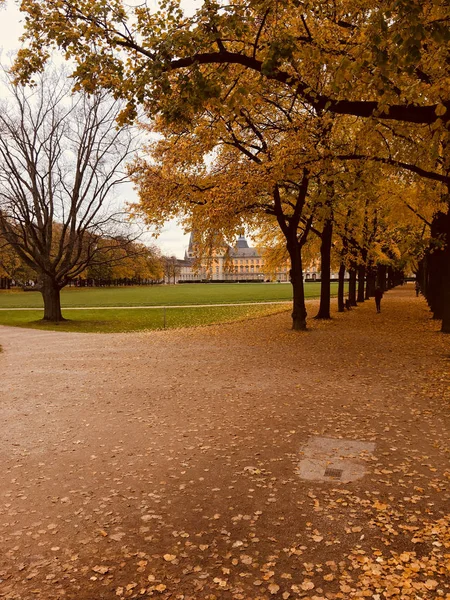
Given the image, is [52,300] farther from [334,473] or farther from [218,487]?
[334,473]

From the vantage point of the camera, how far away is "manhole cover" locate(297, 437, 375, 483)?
5.62 m

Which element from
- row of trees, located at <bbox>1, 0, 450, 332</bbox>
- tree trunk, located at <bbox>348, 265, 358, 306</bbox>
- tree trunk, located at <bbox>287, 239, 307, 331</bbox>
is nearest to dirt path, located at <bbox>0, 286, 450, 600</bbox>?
row of trees, located at <bbox>1, 0, 450, 332</bbox>

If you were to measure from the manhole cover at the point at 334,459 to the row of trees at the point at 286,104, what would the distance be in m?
4.50

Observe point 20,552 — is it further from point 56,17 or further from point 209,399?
point 56,17

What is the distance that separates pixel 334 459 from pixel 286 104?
1438cm

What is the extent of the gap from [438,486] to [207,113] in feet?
47.8

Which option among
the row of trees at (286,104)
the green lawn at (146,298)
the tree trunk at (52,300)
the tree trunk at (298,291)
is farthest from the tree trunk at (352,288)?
the tree trunk at (52,300)

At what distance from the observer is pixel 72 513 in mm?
4875

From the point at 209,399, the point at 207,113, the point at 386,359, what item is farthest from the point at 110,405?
the point at 207,113

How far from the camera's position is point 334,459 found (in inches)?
240

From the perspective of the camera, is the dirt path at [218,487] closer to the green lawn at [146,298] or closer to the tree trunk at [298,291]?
the tree trunk at [298,291]

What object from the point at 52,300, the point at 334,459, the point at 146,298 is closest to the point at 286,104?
the point at 334,459

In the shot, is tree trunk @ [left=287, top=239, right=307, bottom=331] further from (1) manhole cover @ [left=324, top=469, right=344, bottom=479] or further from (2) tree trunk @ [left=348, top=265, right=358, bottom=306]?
(2) tree trunk @ [left=348, top=265, right=358, bottom=306]

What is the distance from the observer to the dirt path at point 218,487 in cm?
381
